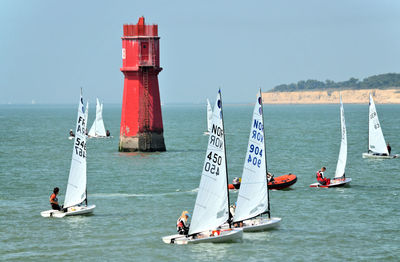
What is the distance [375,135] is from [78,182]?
35.8 meters

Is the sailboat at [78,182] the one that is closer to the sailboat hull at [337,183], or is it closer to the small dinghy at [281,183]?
the small dinghy at [281,183]

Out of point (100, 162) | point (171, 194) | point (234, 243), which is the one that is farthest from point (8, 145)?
point (234, 243)

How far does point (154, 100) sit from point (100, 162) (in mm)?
7302

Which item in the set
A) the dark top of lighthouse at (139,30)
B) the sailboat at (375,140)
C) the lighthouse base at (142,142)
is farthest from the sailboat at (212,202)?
the sailboat at (375,140)

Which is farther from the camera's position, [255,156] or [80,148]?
[80,148]

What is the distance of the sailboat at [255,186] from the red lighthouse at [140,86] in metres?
30.8

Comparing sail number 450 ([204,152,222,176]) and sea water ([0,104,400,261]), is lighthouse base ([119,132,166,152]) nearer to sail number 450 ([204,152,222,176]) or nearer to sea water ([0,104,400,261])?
sea water ([0,104,400,261])

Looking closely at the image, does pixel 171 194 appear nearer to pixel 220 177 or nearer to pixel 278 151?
pixel 220 177

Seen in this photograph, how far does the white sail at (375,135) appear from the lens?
65.0m

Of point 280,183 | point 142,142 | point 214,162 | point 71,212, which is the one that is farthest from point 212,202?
point 142,142

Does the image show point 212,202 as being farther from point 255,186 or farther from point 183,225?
point 255,186

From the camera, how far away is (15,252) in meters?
31.0

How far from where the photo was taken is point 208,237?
102ft

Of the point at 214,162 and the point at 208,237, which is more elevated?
the point at 214,162
